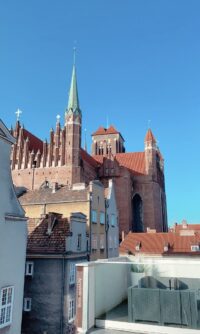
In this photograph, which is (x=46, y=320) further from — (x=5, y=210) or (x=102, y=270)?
(x=102, y=270)

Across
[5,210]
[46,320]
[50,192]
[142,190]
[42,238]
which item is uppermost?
[142,190]

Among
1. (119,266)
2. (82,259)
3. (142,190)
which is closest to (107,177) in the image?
(142,190)

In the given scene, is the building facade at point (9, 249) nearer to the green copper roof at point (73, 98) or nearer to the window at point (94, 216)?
the window at point (94, 216)

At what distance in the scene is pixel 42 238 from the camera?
62.6 ft

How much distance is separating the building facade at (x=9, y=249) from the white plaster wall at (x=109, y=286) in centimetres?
641

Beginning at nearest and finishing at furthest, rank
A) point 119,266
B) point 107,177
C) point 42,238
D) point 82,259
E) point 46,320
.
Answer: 1. point 119,266
2. point 46,320
3. point 42,238
4. point 82,259
5. point 107,177

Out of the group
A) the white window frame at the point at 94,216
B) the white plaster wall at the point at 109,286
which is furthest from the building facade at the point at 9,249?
the white window frame at the point at 94,216

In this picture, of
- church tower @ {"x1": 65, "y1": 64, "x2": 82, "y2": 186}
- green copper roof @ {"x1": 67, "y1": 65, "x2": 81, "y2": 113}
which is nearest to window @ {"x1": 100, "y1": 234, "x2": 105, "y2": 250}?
church tower @ {"x1": 65, "y1": 64, "x2": 82, "y2": 186}

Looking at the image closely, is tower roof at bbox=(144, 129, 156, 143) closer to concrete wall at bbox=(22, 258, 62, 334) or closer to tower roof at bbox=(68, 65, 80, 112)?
tower roof at bbox=(68, 65, 80, 112)

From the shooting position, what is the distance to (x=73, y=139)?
39531mm

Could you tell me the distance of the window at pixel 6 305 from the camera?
1305 cm

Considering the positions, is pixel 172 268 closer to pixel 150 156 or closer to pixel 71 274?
pixel 71 274

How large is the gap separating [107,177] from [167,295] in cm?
4462

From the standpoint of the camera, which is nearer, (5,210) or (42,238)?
(5,210)
